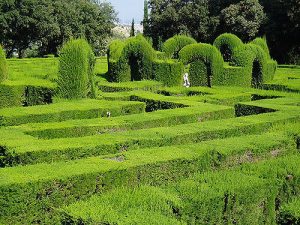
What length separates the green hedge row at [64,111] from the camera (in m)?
13.4

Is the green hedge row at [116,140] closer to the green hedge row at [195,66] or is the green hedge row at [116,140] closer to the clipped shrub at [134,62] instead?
the green hedge row at [195,66]

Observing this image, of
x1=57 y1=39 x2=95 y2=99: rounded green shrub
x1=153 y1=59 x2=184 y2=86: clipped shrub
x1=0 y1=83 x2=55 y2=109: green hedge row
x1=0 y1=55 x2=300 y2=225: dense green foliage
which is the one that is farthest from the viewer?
x1=153 y1=59 x2=184 y2=86: clipped shrub

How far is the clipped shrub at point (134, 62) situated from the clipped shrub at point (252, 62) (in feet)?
16.2

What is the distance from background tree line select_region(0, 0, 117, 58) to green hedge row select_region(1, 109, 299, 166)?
43.4 meters

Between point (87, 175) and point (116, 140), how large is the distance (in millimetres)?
2572

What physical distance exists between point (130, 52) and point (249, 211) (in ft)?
63.4

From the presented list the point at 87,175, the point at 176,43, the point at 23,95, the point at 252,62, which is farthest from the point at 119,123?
the point at 176,43

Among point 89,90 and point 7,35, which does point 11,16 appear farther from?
point 89,90

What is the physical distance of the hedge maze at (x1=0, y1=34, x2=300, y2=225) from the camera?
6.79 metres

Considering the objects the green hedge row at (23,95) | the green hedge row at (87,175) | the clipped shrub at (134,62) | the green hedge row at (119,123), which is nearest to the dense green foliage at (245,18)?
the clipped shrub at (134,62)

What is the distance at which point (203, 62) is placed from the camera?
25453 mm

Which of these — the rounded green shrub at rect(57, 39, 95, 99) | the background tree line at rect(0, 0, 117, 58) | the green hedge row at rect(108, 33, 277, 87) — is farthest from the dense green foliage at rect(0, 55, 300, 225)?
the background tree line at rect(0, 0, 117, 58)

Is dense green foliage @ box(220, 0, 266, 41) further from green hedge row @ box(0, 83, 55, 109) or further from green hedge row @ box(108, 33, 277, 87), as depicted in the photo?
green hedge row @ box(0, 83, 55, 109)

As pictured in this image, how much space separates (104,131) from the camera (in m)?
12.4
